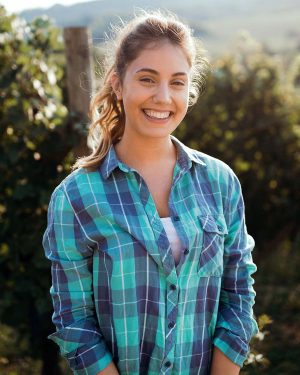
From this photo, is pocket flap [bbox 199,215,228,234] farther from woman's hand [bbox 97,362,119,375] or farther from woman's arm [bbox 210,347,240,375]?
woman's hand [bbox 97,362,119,375]

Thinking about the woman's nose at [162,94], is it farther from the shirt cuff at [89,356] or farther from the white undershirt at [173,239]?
the shirt cuff at [89,356]

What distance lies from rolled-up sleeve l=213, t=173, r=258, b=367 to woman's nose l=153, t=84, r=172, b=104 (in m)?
0.41

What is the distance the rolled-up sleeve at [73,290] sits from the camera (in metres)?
2.04

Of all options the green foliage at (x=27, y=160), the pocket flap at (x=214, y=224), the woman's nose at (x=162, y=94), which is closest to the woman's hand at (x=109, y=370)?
the pocket flap at (x=214, y=224)

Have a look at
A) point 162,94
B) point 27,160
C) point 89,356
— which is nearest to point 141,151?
point 162,94

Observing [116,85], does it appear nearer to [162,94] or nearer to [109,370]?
[162,94]

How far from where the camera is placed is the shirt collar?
2.11 m

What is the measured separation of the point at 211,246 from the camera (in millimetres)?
2129

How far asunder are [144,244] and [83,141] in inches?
65.7

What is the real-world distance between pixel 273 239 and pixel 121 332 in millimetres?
4332

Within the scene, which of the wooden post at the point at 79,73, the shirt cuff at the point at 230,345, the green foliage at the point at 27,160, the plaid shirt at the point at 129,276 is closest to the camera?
the plaid shirt at the point at 129,276

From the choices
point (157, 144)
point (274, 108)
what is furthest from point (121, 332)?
point (274, 108)

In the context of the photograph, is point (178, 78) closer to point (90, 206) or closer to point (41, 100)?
point (90, 206)

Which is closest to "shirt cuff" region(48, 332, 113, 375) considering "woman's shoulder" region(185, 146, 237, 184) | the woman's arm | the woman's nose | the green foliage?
the woman's arm
